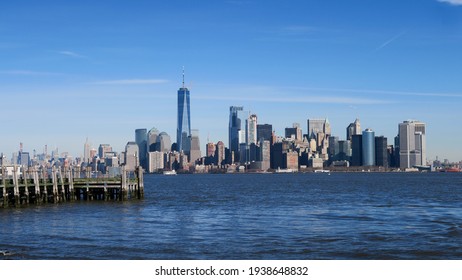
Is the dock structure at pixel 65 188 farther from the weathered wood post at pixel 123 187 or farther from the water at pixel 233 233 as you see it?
the water at pixel 233 233

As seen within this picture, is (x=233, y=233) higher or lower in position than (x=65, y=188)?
lower

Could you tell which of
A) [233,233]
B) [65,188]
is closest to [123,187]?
[65,188]

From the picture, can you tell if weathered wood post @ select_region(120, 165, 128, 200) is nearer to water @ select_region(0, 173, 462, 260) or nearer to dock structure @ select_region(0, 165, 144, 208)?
dock structure @ select_region(0, 165, 144, 208)

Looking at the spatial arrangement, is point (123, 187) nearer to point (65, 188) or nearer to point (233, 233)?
point (65, 188)

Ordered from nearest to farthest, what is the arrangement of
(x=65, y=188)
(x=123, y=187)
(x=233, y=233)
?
(x=233, y=233)
(x=123, y=187)
(x=65, y=188)

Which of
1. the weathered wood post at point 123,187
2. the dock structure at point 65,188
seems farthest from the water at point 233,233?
the weathered wood post at point 123,187

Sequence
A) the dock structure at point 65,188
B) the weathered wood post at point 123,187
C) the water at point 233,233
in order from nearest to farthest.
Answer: the water at point 233,233, the dock structure at point 65,188, the weathered wood post at point 123,187

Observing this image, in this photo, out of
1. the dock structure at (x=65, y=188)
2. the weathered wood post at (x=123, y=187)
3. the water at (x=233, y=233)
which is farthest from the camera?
the weathered wood post at (x=123, y=187)

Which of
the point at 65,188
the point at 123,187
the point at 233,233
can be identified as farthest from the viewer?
the point at 65,188

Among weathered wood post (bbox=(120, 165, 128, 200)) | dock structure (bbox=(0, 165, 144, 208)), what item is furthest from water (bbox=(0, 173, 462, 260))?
weathered wood post (bbox=(120, 165, 128, 200))
